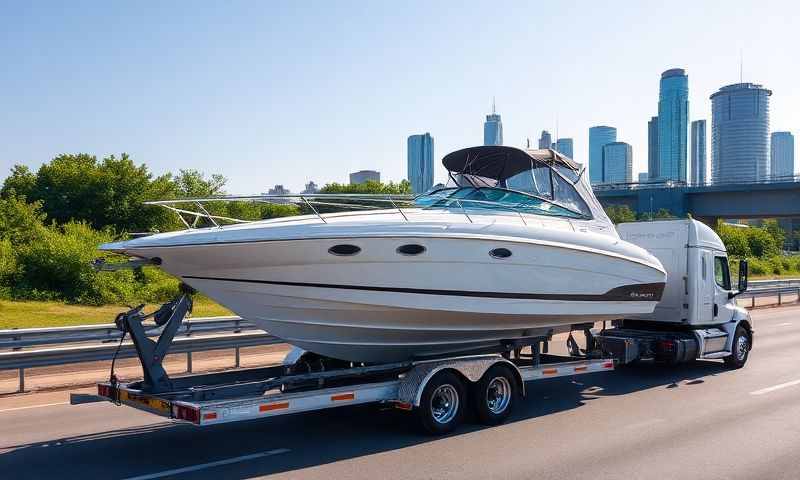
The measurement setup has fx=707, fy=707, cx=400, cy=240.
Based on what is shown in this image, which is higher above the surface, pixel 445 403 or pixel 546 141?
pixel 546 141

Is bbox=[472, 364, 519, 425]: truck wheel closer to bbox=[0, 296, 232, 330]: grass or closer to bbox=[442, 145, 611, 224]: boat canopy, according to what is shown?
bbox=[442, 145, 611, 224]: boat canopy

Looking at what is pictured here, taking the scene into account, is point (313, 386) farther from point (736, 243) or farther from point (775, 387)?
point (736, 243)

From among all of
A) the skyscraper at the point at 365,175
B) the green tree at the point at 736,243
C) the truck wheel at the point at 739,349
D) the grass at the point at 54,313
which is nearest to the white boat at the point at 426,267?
the truck wheel at the point at 739,349

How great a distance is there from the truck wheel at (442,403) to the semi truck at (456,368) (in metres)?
0.01

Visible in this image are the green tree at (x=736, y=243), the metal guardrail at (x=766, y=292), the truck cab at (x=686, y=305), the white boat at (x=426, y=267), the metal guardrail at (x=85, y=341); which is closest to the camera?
the white boat at (x=426, y=267)

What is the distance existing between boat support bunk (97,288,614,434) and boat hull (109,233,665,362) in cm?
38

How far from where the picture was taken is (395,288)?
7750 mm

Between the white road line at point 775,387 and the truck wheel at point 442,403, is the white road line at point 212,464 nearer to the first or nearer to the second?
the truck wheel at point 442,403

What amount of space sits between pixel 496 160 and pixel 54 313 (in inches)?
513

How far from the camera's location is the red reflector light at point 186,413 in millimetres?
6367

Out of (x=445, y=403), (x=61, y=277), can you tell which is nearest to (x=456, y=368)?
(x=445, y=403)

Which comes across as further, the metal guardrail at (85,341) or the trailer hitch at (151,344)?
the metal guardrail at (85,341)

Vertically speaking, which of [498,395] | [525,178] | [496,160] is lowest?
[498,395]

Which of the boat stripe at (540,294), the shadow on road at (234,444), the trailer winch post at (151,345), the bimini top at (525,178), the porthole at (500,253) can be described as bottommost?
the shadow on road at (234,444)
